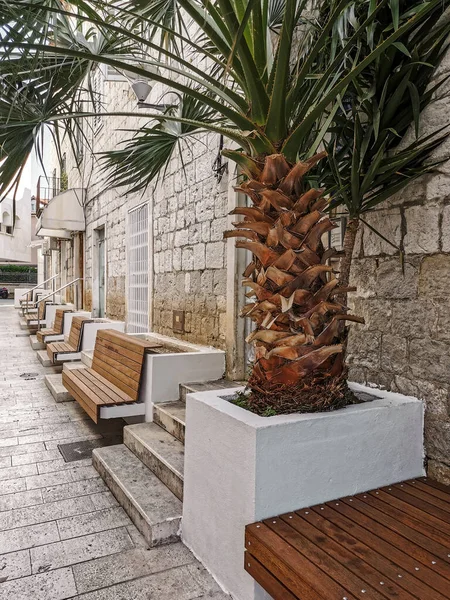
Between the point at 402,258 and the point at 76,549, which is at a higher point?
the point at 402,258

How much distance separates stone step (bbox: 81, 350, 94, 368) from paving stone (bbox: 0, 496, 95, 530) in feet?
11.3

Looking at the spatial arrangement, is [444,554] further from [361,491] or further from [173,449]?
[173,449]

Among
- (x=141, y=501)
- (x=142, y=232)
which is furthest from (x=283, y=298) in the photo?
(x=142, y=232)

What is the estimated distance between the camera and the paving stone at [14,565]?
2.19 metres

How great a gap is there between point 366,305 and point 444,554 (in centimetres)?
146

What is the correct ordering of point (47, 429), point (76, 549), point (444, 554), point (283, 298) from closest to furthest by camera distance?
point (444, 554)
point (283, 298)
point (76, 549)
point (47, 429)

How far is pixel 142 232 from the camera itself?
285 inches

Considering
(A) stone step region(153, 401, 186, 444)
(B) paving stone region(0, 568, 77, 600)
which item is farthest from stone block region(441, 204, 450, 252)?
(B) paving stone region(0, 568, 77, 600)

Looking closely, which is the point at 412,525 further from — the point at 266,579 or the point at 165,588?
the point at 165,588

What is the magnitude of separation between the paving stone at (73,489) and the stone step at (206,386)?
111 cm

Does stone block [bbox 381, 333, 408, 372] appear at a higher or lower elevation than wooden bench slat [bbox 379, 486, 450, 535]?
higher

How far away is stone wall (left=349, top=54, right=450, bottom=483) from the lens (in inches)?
88.8

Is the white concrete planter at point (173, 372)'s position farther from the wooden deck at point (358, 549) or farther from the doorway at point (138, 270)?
the doorway at point (138, 270)

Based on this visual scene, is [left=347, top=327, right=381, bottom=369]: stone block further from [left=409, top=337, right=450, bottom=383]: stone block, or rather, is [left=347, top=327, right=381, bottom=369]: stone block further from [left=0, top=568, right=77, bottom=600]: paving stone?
[left=0, top=568, right=77, bottom=600]: paving stone
